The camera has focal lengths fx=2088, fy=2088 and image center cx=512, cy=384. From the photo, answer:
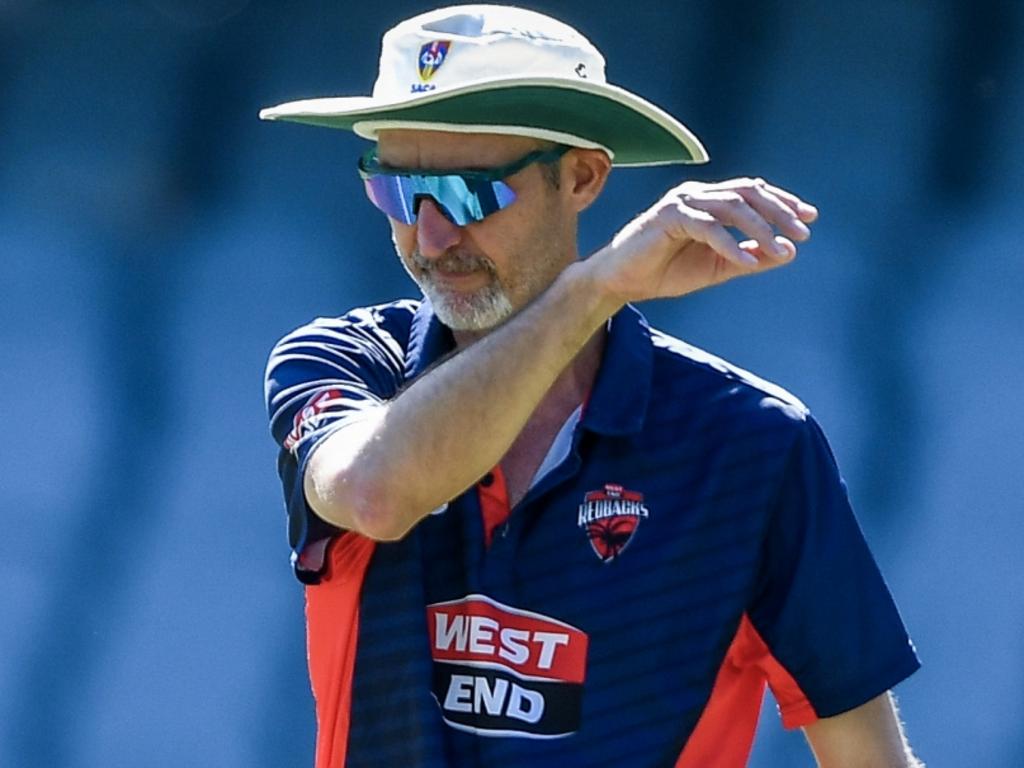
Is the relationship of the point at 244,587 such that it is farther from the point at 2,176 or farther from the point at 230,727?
the point at 2,176

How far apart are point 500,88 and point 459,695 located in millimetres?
616

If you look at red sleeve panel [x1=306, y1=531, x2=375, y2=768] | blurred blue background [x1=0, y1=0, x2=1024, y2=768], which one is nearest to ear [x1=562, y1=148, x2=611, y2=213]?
red sleeve panel [x1=306, y1=531, x2=375, y2=768]

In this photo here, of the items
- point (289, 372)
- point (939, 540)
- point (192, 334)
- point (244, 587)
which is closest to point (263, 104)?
point (192, 334)

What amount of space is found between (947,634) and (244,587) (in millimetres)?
1272

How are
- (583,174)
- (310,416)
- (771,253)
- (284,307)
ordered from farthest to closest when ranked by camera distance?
1. (284,307)
2. (583,174)
3. (310,416)
4. (771,253)

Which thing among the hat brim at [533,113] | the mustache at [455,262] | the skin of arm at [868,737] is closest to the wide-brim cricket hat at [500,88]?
the hat brim at [533,113]

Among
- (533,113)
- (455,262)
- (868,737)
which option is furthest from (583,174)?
(868,737)

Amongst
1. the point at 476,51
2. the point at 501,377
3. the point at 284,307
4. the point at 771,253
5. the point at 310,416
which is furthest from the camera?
the point at 284,307

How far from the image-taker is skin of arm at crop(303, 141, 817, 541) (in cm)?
181

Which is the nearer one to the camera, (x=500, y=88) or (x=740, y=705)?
(x=500, y=88)

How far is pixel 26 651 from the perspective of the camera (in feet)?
12.6

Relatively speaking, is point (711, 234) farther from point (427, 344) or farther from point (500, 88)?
point (427, 344)

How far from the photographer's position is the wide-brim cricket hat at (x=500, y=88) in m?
2.13

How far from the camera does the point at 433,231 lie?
83.1 inches
